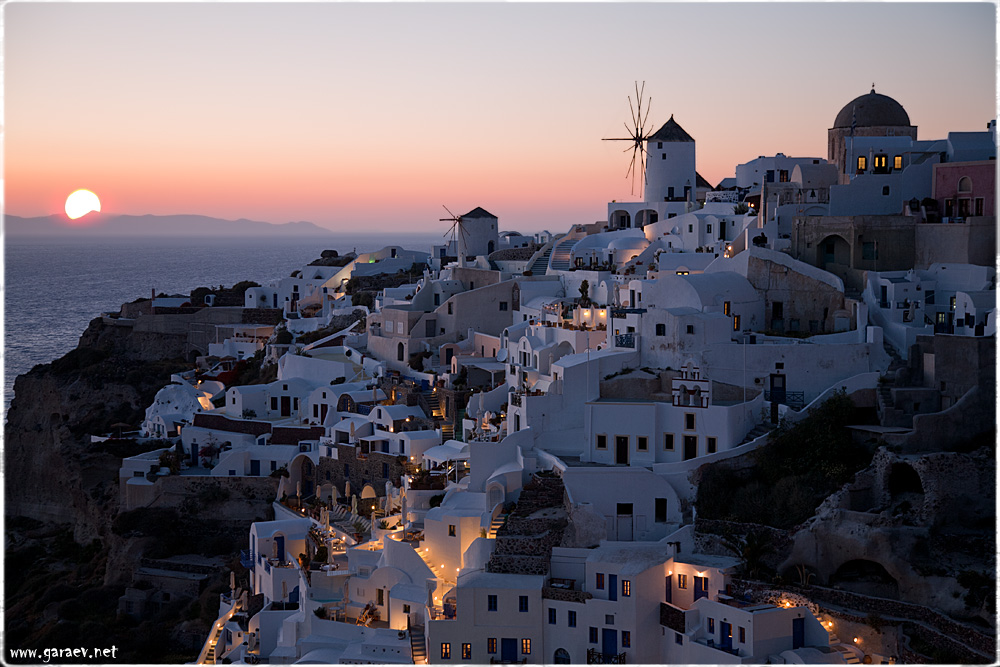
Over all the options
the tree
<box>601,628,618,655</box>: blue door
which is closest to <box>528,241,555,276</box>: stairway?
the tree

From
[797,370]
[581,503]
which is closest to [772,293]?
[797,370]

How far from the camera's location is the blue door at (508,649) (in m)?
21.8

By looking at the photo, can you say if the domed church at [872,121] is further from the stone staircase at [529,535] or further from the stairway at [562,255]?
the stone staircase at [529,535]

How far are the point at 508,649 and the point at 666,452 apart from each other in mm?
5548

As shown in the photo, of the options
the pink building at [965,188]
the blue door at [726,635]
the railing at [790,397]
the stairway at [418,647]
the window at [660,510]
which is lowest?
the stairway at [418,647]

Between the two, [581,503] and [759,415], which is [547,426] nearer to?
[581,503]

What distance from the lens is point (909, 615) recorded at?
1998cm

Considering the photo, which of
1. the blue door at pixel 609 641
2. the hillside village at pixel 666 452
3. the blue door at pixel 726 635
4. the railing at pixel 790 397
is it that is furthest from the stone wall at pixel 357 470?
the blue door at pixel 726 635

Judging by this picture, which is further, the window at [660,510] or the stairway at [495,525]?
the window at [660,510]

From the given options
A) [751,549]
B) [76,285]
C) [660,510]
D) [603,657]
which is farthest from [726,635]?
[76,285]

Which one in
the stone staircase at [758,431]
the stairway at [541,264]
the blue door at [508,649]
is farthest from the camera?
the stairway at [541,264]

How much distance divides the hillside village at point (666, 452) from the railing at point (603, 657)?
0.04m

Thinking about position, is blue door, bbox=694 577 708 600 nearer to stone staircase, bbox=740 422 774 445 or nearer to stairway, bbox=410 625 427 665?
stone staircase, bbox=740 422 774 445

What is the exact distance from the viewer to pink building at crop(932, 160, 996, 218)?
27906mm
